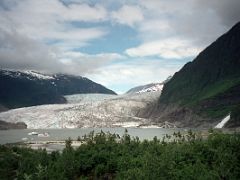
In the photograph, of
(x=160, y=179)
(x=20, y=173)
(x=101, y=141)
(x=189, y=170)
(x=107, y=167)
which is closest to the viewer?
(x=160, y=179)

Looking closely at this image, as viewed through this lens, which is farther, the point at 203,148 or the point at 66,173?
the point at 203,148

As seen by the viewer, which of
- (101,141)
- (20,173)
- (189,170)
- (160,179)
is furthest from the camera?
(101,141)

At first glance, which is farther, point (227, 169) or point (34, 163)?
point (34, 163)

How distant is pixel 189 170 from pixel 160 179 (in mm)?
12679

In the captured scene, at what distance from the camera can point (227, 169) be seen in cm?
5359

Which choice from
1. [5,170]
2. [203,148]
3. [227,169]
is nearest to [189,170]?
[227,169]

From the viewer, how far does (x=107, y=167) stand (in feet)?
218

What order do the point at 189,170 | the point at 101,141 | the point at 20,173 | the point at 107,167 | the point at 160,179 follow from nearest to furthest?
the point at 160,179
the point at 189,170
the point at 20,173
the point at 107,167
the point at 101,141

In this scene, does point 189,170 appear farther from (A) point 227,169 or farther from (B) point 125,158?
(B) point 125,158

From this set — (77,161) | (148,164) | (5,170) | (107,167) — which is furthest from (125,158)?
(148,164)

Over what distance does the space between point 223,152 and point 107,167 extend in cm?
1800

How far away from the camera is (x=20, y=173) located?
62.2 metres

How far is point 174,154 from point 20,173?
78.0 ft

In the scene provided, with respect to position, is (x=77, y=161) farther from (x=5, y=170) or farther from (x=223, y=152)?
(x=223, y=152)
